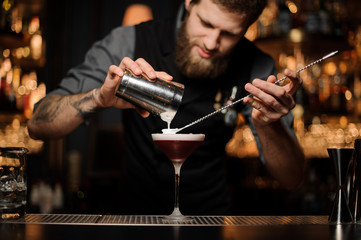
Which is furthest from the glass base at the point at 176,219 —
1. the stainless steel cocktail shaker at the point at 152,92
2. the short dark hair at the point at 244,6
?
the short dark hair at the point at 244,6

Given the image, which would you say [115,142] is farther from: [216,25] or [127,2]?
[216,25]

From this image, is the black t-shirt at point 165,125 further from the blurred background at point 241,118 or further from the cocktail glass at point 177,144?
the blurred background at point 241,118

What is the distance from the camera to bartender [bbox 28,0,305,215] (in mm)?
1767

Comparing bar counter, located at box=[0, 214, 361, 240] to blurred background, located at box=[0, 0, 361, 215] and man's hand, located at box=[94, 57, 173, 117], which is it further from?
blurred background, located at box=[0, 0, 361, 215]

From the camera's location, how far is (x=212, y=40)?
172cm

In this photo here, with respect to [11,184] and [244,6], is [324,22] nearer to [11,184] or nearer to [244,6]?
[244,6]

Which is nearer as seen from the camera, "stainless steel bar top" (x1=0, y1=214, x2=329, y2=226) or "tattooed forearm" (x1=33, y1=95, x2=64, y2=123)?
"stainless steel bar top" (x1=0, y1=214, x2=329, y2=226)

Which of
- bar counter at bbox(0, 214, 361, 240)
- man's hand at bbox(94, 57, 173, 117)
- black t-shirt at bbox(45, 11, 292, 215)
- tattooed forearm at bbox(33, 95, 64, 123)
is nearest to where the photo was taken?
bar counter at bbox(0, 214, 361, 240)

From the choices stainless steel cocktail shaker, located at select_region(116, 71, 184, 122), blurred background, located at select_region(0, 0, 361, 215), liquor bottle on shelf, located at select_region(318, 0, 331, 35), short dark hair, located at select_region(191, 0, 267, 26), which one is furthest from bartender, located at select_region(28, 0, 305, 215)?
liquor bottle on shelf, located at select_region(318, 0, 331, 35)

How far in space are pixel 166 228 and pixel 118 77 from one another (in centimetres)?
56

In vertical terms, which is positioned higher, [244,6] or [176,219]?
[244,6]

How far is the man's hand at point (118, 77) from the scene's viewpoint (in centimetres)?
129

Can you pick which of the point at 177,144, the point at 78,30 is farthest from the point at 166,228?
the point at 78,30

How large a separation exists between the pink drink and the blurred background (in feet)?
6.16
